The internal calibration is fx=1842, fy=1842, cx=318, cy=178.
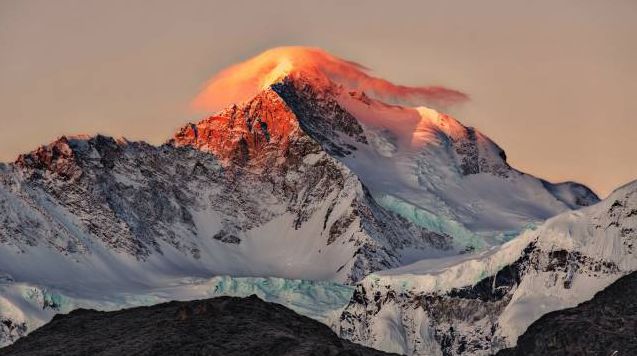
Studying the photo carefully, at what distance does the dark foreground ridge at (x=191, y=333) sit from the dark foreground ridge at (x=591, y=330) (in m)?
6.56

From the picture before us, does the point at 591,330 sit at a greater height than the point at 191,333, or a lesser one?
lesser

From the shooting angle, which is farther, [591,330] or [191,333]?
[591,330]

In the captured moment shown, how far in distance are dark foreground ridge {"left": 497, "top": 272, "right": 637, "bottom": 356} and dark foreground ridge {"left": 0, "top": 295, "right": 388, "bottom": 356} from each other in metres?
6.56

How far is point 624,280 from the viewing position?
251 feet

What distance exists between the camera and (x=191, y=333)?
220 feet

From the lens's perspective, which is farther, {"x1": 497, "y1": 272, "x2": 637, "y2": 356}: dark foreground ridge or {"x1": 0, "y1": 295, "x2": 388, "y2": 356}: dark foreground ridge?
{"x1": 497, "y1": 272, "x2": 637, "y2": 356}: dark foreground ridge

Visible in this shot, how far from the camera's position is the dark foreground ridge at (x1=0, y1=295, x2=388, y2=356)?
214ft

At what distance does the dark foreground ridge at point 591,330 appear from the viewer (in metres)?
68.8

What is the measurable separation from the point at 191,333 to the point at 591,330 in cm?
1509

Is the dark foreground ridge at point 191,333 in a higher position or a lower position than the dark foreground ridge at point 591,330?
higher

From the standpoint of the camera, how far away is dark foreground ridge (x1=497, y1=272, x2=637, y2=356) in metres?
68.8

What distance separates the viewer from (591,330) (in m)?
69.4

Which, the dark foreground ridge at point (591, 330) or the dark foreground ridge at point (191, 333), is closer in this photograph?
the dark foreground ridge at point (191, 333)

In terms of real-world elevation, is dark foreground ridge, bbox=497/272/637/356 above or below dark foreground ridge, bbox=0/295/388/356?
below
